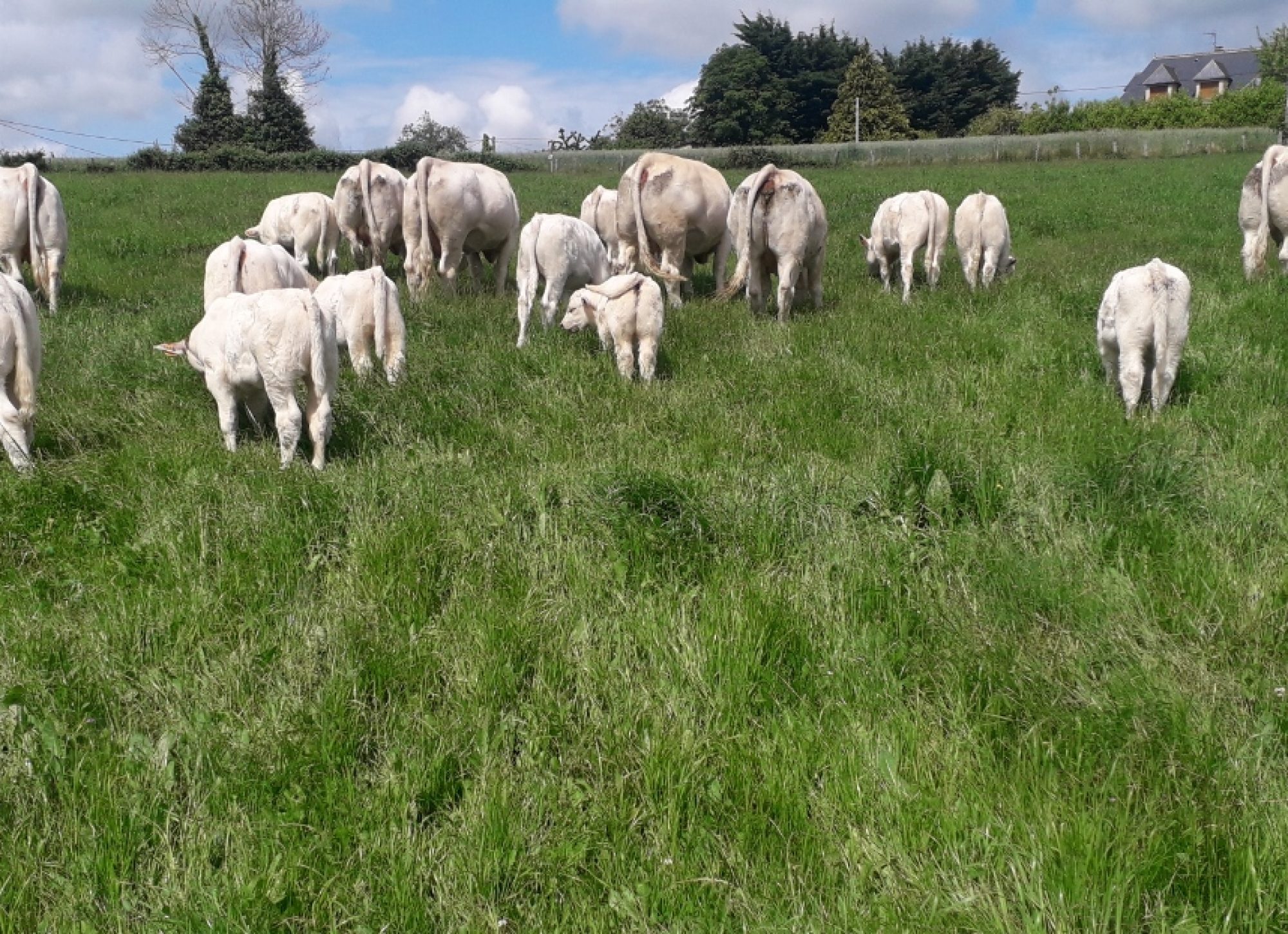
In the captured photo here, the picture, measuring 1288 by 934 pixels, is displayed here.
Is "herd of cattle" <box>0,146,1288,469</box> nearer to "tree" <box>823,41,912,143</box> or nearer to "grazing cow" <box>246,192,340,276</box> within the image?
"grazing cow" <box>246,192,340,276</box>

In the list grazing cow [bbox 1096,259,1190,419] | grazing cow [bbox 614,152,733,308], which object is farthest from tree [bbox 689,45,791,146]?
grazing cow [bbox 1096,259,1190,419]

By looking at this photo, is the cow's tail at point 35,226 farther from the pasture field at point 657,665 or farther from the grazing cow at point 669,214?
the grazing cow at point 669,214

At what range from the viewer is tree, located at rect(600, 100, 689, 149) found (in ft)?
242

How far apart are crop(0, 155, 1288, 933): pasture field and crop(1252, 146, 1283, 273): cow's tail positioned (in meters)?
5.63

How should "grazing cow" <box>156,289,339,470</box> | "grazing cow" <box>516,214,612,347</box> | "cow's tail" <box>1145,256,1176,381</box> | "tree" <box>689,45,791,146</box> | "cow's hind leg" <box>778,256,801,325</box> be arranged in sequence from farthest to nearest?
"tree" <box>689,45,791,146</box> < "cow's hind leg" <box>778,256,801,325</box> < "grazing cow" <box>516,214,612,347</box> < "cow's tail" <box>1145,256,1176,381</box> < "grazing cow" <box>156,289,339,470</box>

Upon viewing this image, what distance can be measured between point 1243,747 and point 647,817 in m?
1.76

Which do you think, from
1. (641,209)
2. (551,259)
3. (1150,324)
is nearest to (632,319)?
(551,259)

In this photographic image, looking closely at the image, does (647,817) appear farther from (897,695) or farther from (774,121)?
(774,121)

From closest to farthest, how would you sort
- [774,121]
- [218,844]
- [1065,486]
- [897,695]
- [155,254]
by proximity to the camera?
[218,844]
[897,695]
[1065,486]
[155,254]
[774,121]

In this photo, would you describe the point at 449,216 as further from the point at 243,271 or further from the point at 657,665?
the point at 657,665

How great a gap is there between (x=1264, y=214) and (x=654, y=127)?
7128 centimetres

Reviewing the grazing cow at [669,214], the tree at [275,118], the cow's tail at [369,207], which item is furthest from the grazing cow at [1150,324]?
the tree at [275,118]

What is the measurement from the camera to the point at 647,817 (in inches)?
104

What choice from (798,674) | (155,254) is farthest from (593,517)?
(155,254)
